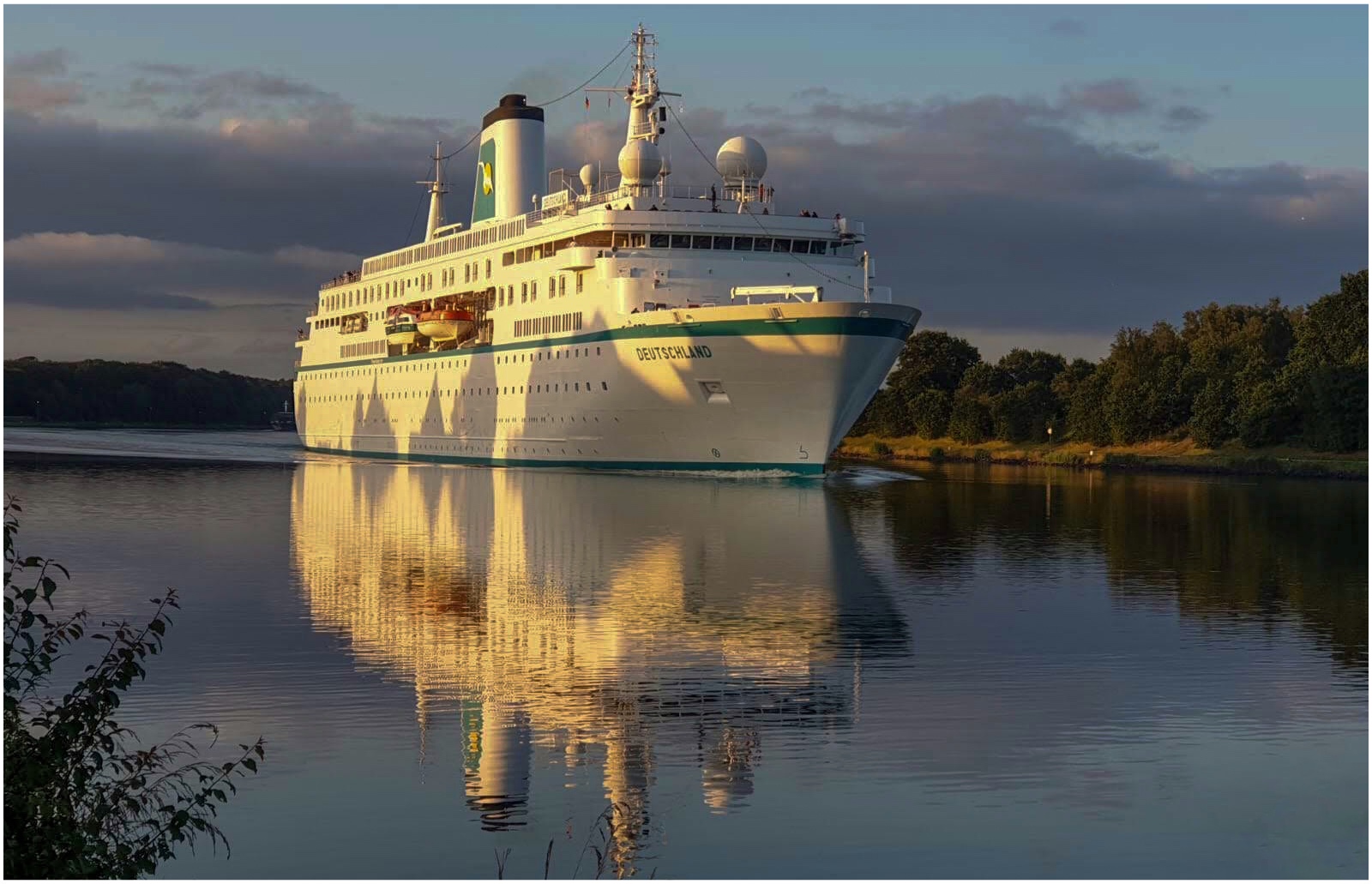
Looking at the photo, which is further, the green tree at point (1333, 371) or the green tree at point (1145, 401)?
the green tree at point (1145, 401)

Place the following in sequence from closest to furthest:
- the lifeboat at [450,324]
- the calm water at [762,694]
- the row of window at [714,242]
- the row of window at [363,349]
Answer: the calm water at [762,694] → the row of window at [714,242] → the lifeboat at [450,324] → the row of window at [363,349]

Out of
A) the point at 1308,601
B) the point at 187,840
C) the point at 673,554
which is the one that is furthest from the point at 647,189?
the point at 187,840

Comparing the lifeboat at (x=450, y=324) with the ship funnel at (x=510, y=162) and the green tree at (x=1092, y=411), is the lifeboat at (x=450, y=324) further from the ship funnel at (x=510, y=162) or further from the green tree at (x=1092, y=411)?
the green tree at (x=1092, y=411)

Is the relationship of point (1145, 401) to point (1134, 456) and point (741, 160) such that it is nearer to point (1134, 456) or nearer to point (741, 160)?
point (1134, 456)

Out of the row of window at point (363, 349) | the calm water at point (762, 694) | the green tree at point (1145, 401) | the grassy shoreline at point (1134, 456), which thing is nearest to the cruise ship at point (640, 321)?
the row of window at point (363, 349)

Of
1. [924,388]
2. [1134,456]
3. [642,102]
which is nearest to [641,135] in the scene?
[642,102]

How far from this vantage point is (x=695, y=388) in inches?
2345

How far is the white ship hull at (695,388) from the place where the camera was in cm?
5634

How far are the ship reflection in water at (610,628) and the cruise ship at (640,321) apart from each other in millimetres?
10574

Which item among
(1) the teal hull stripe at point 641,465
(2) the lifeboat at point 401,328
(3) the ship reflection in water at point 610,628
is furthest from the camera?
Result: (2) the lifeboat at point 401,328

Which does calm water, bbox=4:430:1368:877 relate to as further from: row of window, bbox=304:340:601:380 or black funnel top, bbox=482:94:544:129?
black funnel top, bbox=482:94:544:129

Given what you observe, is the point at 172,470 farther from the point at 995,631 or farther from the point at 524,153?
the point at 995,631

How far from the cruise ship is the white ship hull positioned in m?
0.07

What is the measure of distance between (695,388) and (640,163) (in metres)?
12.1
